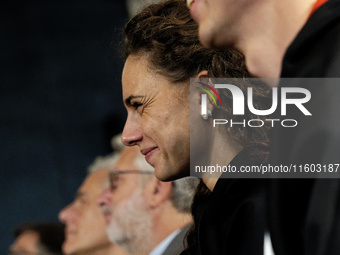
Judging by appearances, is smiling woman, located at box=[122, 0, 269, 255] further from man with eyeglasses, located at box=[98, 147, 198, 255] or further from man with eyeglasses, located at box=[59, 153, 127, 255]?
man with eyeglasses, located at box=[59, 153, 127, 255]

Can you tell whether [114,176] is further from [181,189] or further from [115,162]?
[181,189]

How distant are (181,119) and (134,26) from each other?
0.31m

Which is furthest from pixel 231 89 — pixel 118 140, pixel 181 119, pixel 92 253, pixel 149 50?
pixel 118 140

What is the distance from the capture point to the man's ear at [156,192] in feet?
7.97

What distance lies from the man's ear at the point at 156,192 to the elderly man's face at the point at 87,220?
45 centimetres

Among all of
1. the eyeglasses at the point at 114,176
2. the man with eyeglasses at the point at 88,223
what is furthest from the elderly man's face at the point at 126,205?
the man with eyeglasses at the point at 88,223

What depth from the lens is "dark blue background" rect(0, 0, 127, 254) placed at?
4.21 m

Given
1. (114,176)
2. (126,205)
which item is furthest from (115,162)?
(126,205)

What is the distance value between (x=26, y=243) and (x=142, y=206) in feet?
4.11

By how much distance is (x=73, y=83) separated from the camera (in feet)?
14.2

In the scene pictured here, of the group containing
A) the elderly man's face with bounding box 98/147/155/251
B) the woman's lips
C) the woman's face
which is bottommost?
the elderly man's face with bounding box 98/147/155/251

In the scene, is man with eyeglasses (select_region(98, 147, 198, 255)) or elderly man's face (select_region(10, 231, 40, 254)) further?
elderly man's face (select_region(10, 231, 40, 254))

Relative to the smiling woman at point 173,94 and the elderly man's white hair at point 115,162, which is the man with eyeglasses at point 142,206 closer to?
the elderly man's white hair at point 115,162

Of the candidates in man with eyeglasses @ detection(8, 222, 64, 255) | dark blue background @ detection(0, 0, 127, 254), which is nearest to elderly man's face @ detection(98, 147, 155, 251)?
man with eyeglasses @ detection(8, 222, 64, 255)
